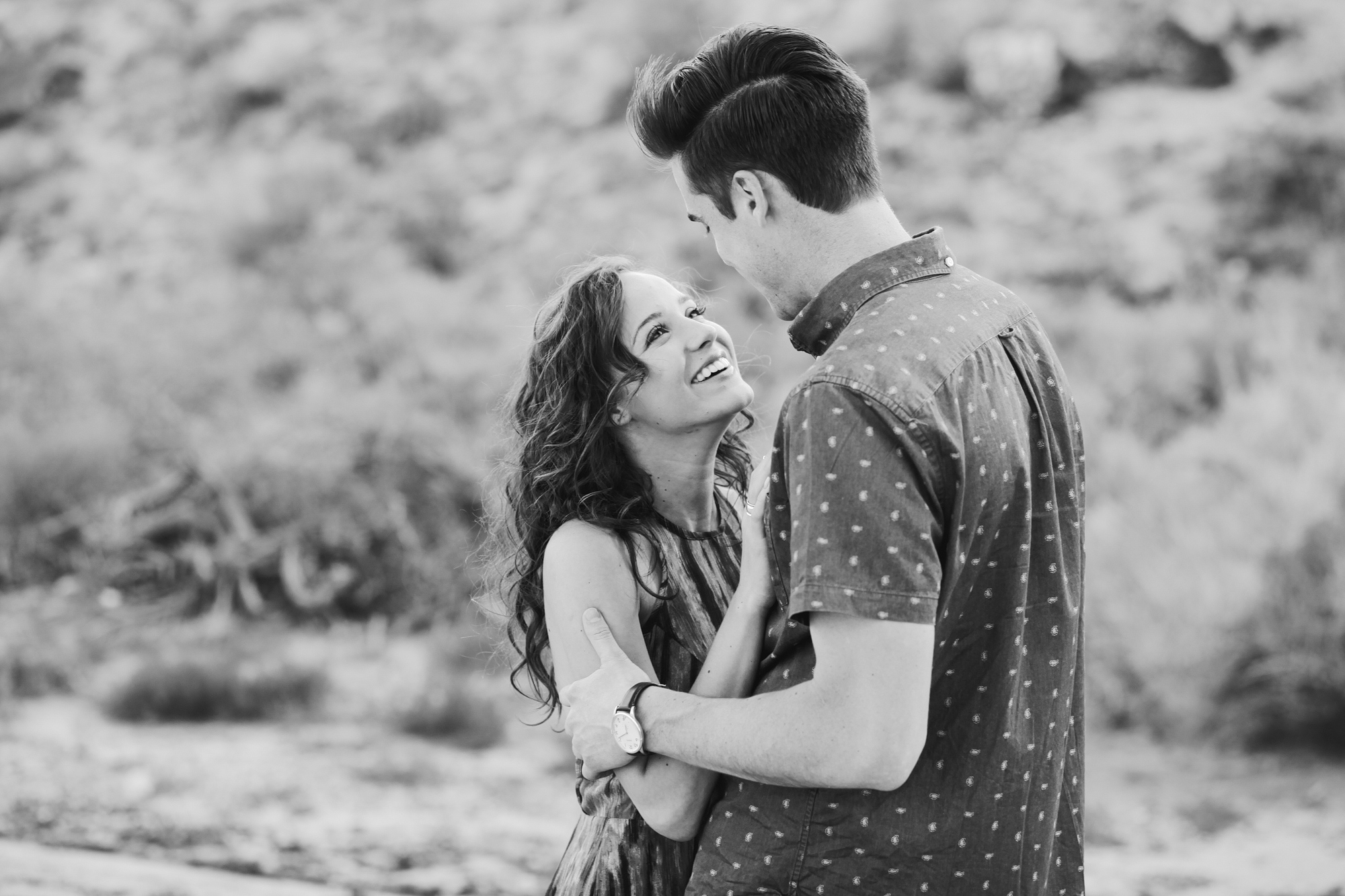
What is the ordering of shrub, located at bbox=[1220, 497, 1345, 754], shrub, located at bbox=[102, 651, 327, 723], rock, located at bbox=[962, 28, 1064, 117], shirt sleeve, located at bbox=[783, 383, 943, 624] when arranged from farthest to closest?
1. rock, located at bbox=[962, 28, 1064, 117]
2. shrub, located at bbox=[102, 651, 327, 723]
3. shrub, located at bbox=[1220, 497, 1345, 754]
4. shirt sleeve, located at bbox=[783, 383, 943, 624]

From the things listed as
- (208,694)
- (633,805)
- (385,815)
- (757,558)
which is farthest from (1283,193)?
(757,558)

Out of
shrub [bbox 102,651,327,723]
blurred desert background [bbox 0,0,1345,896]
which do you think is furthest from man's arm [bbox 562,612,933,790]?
shrub [bbox 102,651,327,723]

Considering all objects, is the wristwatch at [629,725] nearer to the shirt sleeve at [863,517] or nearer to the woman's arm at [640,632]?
the woman's arm at [640,632]

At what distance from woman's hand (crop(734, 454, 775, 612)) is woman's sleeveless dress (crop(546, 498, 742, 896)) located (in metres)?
0.40

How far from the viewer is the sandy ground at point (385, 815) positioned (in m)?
4.57

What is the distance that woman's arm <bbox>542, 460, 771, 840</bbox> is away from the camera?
1.88 m

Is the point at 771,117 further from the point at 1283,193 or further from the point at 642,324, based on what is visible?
the point at 1283,193

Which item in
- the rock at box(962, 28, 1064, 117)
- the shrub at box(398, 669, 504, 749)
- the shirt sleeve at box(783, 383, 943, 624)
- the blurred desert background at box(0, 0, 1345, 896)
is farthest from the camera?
the rock at box(962, 28, 1064, 117)

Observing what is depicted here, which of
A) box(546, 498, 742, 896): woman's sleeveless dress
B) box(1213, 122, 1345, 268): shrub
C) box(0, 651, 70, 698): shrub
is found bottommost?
box(546, 498, 742, 896): woman's sleeveless dress

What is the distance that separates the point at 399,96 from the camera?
15.3m

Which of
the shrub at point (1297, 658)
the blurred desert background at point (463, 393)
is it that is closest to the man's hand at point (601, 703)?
the blurred desert background at point (463, 393)

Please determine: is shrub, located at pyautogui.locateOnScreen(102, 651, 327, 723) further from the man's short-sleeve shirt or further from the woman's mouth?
the man's short-sleeve shirt

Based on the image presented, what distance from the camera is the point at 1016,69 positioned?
38.4 feet

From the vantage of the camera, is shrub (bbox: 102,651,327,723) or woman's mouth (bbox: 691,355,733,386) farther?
shrub (bbox: 102,651,327,723)
